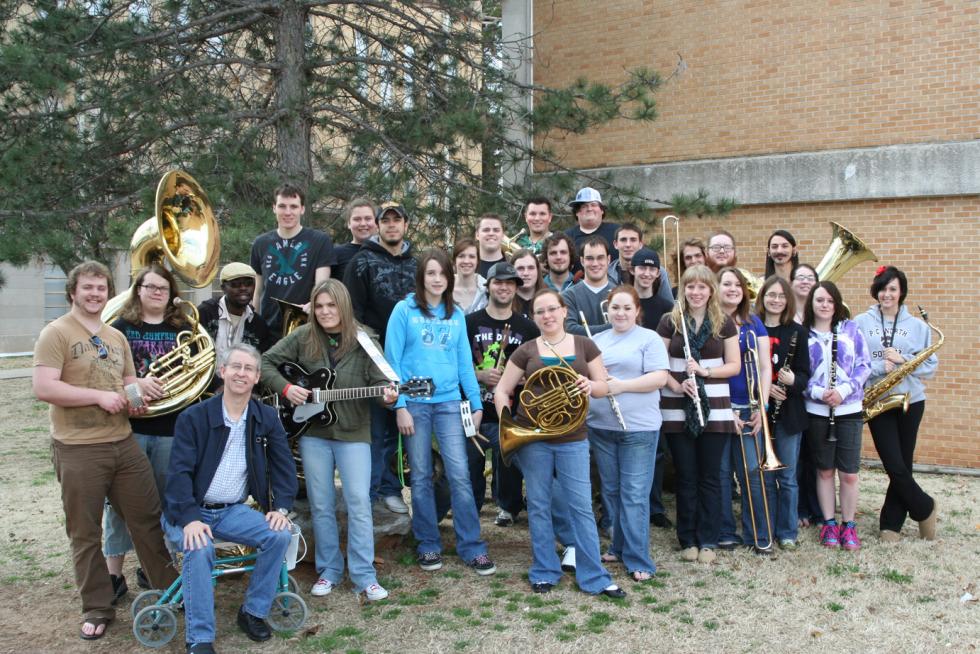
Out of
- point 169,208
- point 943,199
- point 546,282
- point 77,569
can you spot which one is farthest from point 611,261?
point 943,199

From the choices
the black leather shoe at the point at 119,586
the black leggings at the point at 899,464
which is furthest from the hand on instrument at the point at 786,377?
the black leather shoe at the point at 119,586

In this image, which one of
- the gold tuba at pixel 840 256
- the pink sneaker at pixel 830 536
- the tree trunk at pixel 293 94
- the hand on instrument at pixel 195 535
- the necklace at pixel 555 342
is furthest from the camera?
the tree trunk at pixel 293 94

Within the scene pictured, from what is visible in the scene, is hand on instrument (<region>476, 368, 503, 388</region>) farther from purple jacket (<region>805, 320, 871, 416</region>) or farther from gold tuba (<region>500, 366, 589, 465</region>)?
purple jacket (<region>805, 320, 871, 416</region>)

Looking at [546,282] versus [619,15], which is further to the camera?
[619,15]

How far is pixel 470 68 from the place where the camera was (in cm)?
1078

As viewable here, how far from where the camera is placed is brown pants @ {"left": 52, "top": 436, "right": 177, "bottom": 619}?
460cm

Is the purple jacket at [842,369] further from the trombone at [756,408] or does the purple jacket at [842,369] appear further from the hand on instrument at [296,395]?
the hand on instrument at [296,395]

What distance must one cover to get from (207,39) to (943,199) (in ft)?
30.2

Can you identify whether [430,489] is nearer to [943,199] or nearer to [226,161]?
[226,161]

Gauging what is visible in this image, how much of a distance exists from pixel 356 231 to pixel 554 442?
228 cm

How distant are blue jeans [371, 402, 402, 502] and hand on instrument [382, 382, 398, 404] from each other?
1.99ft

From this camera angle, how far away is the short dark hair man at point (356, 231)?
6340 mm

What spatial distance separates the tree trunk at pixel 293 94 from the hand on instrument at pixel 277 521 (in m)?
6.23

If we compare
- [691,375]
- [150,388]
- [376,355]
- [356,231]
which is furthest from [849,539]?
[150,388]
